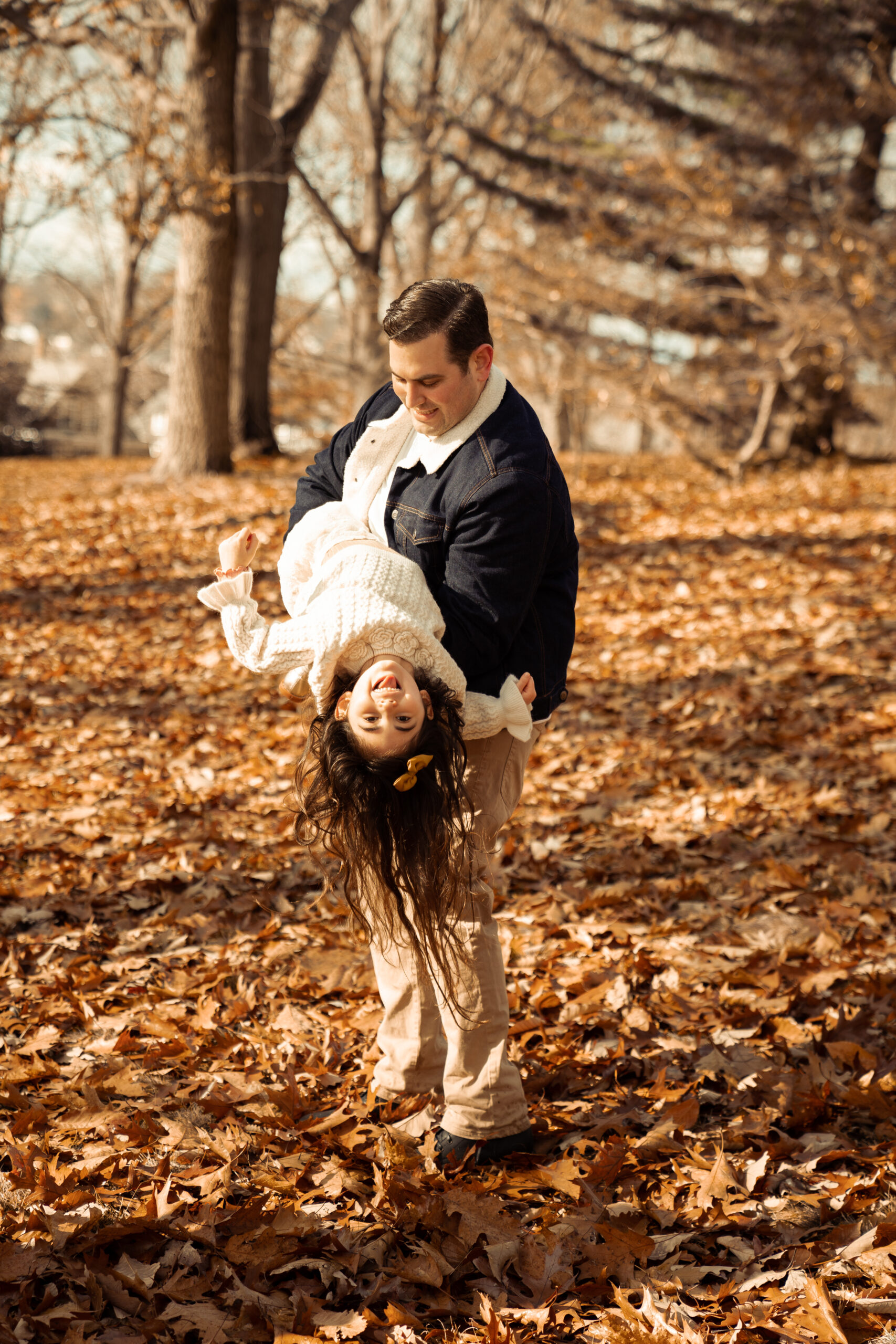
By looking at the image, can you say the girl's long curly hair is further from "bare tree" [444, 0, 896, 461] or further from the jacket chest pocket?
"bare tree" [444, 0, 896, 461]

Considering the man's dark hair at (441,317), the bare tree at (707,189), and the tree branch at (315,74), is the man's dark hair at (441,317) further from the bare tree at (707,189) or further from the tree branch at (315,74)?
the tree branch at (315,74)

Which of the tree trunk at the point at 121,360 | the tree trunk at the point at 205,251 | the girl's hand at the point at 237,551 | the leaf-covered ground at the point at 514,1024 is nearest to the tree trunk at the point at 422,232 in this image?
the tree trunk at the point at 121,360

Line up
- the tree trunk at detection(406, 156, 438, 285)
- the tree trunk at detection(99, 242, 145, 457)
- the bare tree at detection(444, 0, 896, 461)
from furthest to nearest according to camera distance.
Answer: the tree trunk at detection(99, 242, 145, 457)
the tree trunk at detection(406, 156, 438, 285)
the bare tree at detection(444, 0, 896, 461)

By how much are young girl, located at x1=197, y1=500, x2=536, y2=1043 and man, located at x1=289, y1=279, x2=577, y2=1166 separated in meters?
0.09

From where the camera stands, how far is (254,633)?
232 cm

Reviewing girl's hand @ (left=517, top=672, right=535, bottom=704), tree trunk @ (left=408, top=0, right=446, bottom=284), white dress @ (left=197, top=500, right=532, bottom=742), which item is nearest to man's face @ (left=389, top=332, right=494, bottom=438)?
white dress @ (left=197, top=500, right=532, bottom=742)

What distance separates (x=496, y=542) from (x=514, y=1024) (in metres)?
1.85

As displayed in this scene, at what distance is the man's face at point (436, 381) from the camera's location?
7.13 ft

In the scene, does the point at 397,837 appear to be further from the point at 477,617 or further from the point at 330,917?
the point at 330,917

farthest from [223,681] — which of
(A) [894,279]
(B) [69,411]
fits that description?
(B) [69,411]

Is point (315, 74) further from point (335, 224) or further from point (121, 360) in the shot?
point (121, 360)

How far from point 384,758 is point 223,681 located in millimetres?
4682

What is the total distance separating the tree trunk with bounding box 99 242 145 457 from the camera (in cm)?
2231

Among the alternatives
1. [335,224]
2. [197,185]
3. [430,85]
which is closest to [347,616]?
[197,185]
